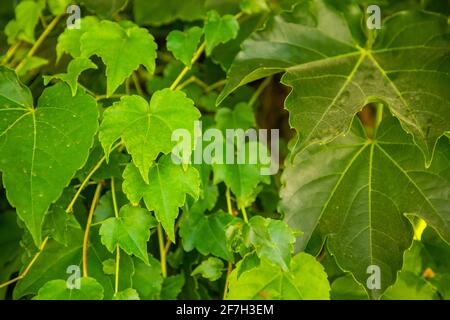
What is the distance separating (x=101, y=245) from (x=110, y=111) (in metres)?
0.23

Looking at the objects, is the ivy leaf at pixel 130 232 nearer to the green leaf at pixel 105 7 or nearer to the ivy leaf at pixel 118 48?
the ivy leaf at pixel 118 48

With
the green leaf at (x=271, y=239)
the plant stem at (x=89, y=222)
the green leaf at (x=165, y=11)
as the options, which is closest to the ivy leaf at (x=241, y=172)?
the green leaf at (x=271, y=239)

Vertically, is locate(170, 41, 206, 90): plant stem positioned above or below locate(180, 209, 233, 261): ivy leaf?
above

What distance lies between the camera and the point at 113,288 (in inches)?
36.1

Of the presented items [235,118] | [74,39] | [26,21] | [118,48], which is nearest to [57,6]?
[26,21]

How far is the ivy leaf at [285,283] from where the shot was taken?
0.89 meters

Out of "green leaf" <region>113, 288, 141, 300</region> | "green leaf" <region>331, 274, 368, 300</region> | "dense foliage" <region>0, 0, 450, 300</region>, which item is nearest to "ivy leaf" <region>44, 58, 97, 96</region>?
"dense foliage" <region>0, 0, 450, 300</region>

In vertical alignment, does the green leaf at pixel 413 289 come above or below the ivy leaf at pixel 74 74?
below

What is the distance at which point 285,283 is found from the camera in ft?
2.93

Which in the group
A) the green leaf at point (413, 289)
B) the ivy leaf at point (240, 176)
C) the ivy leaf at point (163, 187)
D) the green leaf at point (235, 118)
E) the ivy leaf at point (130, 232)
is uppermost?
the green leaf at point (235, 118)

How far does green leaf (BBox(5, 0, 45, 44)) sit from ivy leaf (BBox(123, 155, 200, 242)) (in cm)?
47

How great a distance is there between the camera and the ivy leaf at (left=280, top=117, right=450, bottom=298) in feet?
2.83

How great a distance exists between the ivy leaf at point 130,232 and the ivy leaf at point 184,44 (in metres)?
0.29

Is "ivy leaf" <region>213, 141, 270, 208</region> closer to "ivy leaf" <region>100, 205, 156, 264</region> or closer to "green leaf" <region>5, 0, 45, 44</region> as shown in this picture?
"ivy leaf" <region>100, 205, 156, 264</region>
